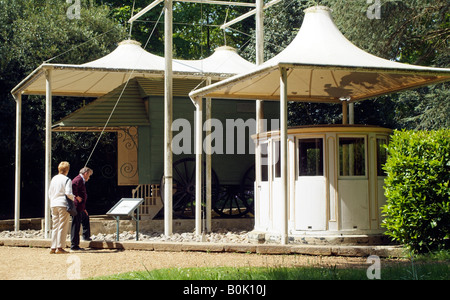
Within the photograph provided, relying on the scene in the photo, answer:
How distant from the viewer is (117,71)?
638 inches

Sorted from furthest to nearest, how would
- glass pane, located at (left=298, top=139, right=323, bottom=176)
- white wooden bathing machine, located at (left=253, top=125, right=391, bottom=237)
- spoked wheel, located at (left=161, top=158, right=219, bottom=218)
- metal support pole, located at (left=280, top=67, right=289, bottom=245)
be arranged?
spoked wheel, located at (left=161, top=158, right=219, bottom=218), glass pane, located at (left=298, top=139, right=323, bottom=176), white wooden bathing machine, located at (left=253, top=125, right=391, bottom=237), metal support pole, located at (left=280, top=67, right=289, bottom=245)

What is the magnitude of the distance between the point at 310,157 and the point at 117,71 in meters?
5.46

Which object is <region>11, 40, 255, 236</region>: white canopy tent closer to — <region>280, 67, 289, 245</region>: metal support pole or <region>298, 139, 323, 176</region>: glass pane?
<region>298, 139, 323, 176</region>: glass pane

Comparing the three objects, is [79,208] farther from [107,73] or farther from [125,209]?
[107,73]

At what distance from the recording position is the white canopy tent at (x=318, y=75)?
12031mm

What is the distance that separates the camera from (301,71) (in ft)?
46.8

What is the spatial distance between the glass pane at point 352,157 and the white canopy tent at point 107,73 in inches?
177

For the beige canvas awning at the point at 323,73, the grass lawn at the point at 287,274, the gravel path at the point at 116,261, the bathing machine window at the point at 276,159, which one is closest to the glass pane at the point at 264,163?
the bathing machine window at the point at 276,159

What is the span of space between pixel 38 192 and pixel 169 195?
43.2 feet

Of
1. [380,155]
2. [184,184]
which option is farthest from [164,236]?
[380,155]

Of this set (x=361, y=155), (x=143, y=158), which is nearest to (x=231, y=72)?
(x=143, y=158)

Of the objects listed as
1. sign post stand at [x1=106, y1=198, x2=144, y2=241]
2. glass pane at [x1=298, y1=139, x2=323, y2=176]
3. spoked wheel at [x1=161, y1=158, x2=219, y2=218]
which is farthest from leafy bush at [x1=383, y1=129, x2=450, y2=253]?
spoked wheel at [x1=161, y1=158, x2=219, y2=218]

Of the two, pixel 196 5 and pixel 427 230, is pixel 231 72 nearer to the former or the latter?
pixel 427 230

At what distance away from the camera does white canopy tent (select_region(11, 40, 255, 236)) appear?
1595 cm
